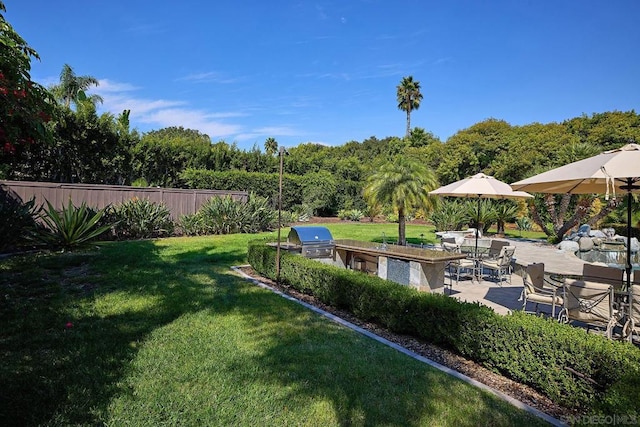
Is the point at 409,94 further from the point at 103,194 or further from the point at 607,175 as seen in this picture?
the point at 607,175

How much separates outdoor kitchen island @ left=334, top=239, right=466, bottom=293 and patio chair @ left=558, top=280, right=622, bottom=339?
1.91 meters

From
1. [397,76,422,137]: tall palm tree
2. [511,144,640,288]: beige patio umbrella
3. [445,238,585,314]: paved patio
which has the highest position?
[397,76,422,137]: tall palm tree

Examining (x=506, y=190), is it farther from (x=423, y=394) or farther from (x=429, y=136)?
(x=429, y=136)

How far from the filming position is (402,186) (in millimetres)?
10445

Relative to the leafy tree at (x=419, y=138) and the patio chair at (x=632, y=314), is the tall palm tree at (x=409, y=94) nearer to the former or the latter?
the leafy tree at (x=419, y=138)

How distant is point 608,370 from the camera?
3.08 metres

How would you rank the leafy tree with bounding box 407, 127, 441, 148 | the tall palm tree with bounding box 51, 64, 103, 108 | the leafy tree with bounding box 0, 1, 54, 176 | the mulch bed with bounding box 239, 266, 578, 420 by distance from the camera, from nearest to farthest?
the mulch bed with bounding box 239, 266, 578, 420 → the leafy tree with bounding box 0, 1, 54, 176 → the tall palm tree with bounding box 51, 64, 103, 108 → the leafy tree with bounding box 407, 127, 441, 148

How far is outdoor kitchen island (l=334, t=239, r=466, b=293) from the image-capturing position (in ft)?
21.6

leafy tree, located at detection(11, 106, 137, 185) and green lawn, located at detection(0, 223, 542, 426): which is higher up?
leafy tree, located at detection(11, 106, 137, 185)

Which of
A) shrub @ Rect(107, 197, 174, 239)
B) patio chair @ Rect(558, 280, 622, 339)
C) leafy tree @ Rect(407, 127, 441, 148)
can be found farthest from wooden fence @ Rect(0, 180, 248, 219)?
leafy tree @ Rect(407, 127, 441, 148)

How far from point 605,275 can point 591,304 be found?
1.44 meters

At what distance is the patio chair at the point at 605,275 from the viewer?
18.1ft

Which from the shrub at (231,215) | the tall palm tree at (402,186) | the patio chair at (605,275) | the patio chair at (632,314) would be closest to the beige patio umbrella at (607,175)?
the patio chair at (632,314)

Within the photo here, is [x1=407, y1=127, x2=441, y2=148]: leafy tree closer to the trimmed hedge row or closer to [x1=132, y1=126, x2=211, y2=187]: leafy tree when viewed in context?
[x1=132, y1=126, x2=211, y2=187]: leafy tree
